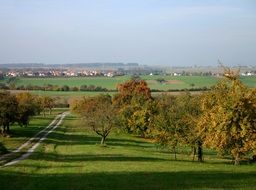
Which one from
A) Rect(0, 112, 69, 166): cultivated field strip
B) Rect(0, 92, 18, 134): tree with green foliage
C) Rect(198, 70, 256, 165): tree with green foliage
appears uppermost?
Rect(198, 70, 256, 165): tree with green foliage

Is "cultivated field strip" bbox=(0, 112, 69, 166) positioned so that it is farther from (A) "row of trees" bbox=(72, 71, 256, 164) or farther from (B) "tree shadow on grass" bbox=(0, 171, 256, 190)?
(A) "row of trees" bbox=(72, 71, 256, 164)

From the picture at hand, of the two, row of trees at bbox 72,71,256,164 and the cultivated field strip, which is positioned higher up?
row of trees at bbox 72,71,256,164

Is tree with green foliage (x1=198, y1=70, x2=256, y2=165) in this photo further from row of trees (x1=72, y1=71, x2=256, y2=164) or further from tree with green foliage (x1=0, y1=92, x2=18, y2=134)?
tree with green foliage (x1=0, y1=92, x2=18, y2=134)

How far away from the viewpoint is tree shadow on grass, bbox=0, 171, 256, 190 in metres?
26.1

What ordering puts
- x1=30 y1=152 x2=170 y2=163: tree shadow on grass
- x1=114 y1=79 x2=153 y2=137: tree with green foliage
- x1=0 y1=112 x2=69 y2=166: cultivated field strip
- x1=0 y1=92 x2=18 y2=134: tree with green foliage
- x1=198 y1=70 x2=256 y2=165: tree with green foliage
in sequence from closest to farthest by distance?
1. x1=198 y1=70 x2=256 y2=165: tree with green foliage
2. x1=0 y1=112 x2=69 y2=166: cultivated field strip
3. x1=30 y1=152 x2=170 y2=163: tree shadow on grass
4. x1=0 y1=92 x2=18 y2=134: tree with green foliage
5. x1=114 y1=79 x2=153 y2=137: tree with green foliage

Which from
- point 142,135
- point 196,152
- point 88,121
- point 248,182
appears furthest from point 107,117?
point 248,182

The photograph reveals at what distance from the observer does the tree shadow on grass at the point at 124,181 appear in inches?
1029

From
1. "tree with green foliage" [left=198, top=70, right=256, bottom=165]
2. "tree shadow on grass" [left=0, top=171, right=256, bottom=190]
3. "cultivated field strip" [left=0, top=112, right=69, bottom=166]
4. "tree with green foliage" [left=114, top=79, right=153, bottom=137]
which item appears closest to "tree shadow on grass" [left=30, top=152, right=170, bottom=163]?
"cultivated field strip" [left=0, top=112, right=69, bottom=166]

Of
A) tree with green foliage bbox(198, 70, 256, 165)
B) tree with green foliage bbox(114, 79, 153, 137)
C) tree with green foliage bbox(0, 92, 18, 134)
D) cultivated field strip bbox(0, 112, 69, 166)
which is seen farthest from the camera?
tree with green foliage bbox(114, 79, 153, 137)

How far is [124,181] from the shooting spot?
2889 centimetres

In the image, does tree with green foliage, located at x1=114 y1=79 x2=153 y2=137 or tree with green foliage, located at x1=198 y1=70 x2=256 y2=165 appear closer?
tree with green foliage, located at x1=198 y1=70 x2=256 y2=165

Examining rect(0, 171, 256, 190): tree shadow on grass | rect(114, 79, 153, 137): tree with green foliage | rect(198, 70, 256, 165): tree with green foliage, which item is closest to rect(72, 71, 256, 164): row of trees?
rect(198, 70, 256, 165): tree with green foliage

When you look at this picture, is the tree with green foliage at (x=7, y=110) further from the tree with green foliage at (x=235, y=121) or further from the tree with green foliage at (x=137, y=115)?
the tree with green foliage at (x=235, y=121)

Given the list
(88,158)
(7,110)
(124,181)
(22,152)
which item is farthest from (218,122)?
(7,110)
